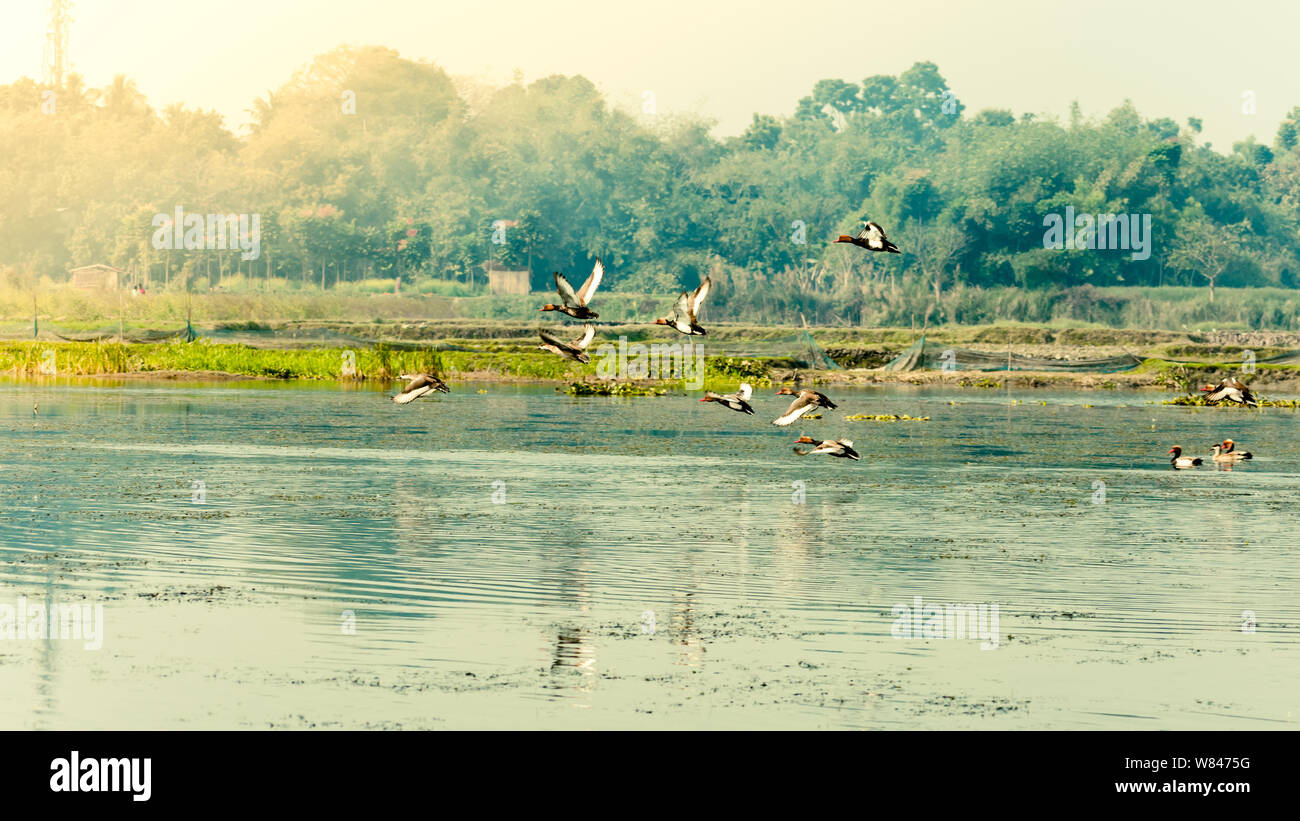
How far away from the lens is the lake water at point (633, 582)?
14125 mm

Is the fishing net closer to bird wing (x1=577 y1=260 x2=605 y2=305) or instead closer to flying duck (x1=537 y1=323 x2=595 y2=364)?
flying duck (x1=537 y1=323 x2=595 y2=364)

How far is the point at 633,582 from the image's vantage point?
2041 centimetres

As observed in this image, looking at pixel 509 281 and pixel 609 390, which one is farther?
pixel 509 281

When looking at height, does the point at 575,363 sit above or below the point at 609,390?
above

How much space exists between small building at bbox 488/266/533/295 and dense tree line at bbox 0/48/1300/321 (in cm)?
135

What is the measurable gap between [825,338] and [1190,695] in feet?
287

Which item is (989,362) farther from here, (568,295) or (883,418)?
(568,295)

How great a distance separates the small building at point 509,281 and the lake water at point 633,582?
91.6 m

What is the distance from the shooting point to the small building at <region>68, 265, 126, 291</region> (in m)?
138

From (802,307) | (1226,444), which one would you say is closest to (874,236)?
(1226,444)

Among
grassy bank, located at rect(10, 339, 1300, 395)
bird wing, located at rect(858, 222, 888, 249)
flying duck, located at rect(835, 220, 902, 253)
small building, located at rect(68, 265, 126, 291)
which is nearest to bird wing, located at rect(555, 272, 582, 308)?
flying duck, located at rect(835, 220, 902, 253)

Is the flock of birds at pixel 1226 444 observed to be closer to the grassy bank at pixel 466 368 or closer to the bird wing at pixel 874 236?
the bird wing at pixel 874 236

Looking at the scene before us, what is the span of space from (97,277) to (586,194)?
145 feet

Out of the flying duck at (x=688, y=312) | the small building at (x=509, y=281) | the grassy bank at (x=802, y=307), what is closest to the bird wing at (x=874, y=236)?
the flying duck at (x=688, y=312)
